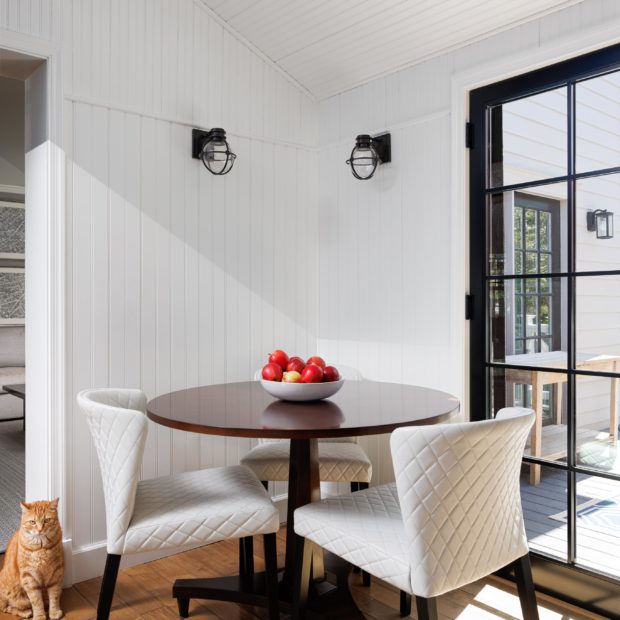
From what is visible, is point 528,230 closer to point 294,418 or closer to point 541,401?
point 541,401

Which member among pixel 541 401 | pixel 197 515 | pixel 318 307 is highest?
pixel 318 307

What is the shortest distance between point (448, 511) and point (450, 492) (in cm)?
5

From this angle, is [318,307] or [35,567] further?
[318,307]

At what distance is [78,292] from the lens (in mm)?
2623

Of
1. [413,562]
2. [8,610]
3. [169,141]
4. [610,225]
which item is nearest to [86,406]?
[8,610]

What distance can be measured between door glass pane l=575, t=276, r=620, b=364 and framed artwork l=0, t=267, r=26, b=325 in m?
4.78

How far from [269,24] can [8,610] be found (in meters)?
2.86

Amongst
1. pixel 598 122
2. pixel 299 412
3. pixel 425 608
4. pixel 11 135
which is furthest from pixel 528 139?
pixel 11 135

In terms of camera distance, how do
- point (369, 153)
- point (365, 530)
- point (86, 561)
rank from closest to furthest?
1. point (365, 530)
2. point (86, 561)
3. point (369, 153)

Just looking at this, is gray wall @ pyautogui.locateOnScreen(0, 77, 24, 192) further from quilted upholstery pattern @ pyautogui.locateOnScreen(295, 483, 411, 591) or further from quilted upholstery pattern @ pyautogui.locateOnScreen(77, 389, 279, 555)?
quilted upholstery pattern @ pyautogui.locateOnScreen(295, 483, 411, 591)

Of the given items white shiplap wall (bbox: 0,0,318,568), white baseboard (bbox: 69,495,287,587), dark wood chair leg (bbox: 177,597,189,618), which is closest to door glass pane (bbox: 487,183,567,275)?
white shiplap wall (bbox: 0,0,318,568)

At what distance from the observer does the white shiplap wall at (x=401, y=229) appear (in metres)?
2.78

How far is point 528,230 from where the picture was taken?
2562mm

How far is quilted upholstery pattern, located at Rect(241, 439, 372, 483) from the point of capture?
2541 millimetres
